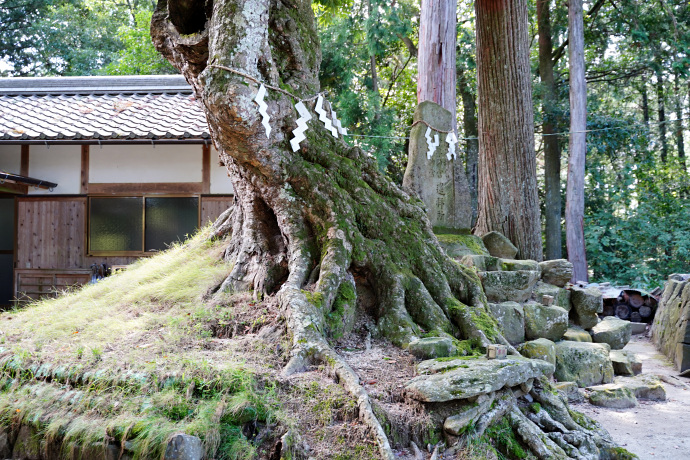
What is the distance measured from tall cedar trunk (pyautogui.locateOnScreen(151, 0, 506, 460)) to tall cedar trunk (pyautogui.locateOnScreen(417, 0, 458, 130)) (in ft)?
12.1

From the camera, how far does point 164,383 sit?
3330 mm

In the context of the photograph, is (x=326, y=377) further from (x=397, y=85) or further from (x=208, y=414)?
(x=397, y=85)

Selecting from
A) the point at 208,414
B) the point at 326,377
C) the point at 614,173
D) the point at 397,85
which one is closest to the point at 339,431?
the point at 326,377

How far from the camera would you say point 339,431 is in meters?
3.17

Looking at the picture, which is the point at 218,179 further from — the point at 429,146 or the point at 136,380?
the point at 136,380

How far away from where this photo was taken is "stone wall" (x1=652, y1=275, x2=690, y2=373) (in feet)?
22.0

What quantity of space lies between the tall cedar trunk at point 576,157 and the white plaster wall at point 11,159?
1151 cm

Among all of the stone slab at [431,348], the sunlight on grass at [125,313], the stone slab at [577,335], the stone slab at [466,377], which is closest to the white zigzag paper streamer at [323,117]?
the sunlight on grass at [125,313]

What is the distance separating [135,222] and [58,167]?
170 cm

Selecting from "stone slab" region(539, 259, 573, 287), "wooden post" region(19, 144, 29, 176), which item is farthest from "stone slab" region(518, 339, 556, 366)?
"wooden post" region(19, 144, 29, 176)

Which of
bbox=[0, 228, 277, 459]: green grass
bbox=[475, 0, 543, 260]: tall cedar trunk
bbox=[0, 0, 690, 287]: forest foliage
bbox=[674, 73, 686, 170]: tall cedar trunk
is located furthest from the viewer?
bbox=[674, 73, 686, 170]: tall cedar trunk

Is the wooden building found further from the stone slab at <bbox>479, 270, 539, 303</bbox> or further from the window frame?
the stone slab at <bbox>479, 270, 539, 303</bbox>

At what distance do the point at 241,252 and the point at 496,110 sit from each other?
5021 millimetres

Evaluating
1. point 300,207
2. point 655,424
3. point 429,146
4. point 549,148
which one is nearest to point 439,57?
point 429,146
